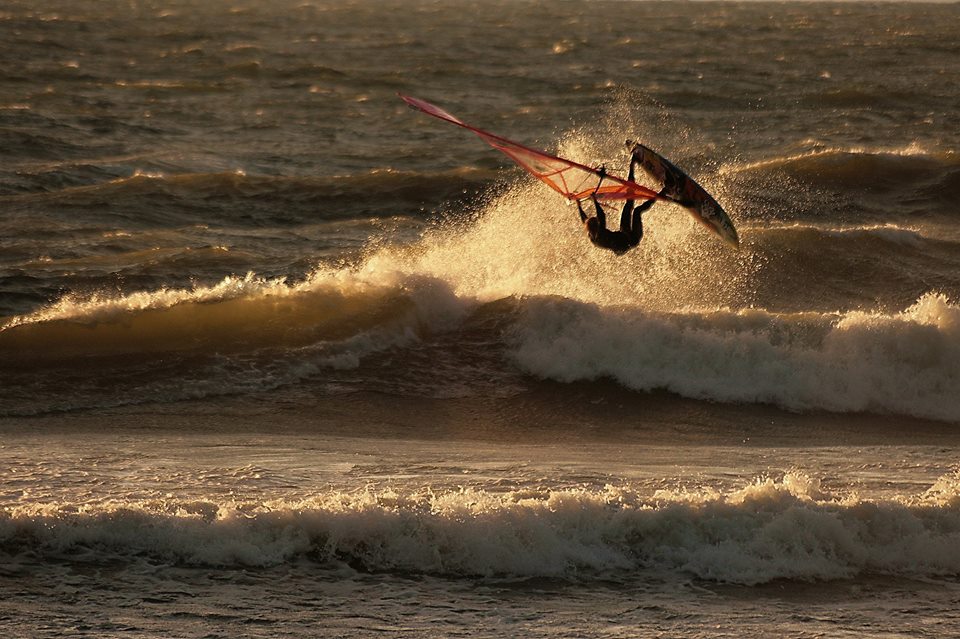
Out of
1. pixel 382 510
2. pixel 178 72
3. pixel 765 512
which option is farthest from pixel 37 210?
pixel 178 72

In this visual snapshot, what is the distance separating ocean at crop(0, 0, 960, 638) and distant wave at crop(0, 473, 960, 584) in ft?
0.07

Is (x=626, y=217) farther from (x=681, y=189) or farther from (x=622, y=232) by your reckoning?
(x=681, y=189)

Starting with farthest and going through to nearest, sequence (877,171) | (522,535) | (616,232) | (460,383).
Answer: (877,171)
(460,383)
(616,232)
(522,535)

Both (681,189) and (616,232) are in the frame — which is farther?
(681,189)

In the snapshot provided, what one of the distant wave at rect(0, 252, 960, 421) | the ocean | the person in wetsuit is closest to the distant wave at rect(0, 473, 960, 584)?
the ocean

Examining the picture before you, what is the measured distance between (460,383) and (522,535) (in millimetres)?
4723

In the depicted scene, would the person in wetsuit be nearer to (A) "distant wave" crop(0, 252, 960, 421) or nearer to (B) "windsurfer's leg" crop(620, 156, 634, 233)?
(B) "windsurfer's leg" crop(620, 156, 634, 233)

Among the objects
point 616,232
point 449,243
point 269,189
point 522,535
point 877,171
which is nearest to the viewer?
point 522,535

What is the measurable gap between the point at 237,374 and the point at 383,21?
181ft

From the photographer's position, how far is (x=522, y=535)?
7832mm

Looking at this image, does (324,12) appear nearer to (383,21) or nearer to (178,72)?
(383,21)

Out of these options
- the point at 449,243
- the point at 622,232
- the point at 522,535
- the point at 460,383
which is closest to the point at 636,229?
the point at 622,232

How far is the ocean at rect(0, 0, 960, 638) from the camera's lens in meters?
7.46

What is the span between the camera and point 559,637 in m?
6.80
